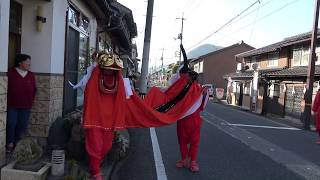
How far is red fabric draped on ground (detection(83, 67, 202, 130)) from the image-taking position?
5656mm

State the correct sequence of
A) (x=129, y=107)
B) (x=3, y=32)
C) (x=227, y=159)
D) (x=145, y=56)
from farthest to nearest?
1. (x=145, y=56)
2. (x=227, y=159)
3. (x=129, y=107)
4. (x=3, y=32)

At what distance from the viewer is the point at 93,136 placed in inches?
219

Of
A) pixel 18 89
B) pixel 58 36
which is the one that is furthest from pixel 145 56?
pixel 18 89

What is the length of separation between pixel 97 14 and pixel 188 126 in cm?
634

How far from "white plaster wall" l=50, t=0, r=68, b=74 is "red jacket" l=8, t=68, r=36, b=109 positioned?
2.37 feet

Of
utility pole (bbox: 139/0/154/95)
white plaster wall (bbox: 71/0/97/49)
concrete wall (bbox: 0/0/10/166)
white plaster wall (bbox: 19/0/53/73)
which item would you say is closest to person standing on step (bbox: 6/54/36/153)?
white plaster wall (bbox: 19/0/53/73)

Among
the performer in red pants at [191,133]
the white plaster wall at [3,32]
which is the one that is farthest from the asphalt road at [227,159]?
the white plaster wall at [3,32]

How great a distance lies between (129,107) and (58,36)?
2109mm

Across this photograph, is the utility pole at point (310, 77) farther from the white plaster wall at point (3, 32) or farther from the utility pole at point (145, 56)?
the white plaster wall at point (3, 32)

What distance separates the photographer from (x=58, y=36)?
7.27 metres

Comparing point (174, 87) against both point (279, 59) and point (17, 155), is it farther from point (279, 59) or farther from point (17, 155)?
point (279, 59)

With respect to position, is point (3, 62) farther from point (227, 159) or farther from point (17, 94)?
point (227, 159)

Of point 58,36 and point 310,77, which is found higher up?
point 58,36

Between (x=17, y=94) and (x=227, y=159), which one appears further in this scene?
(x=227, y=159)
